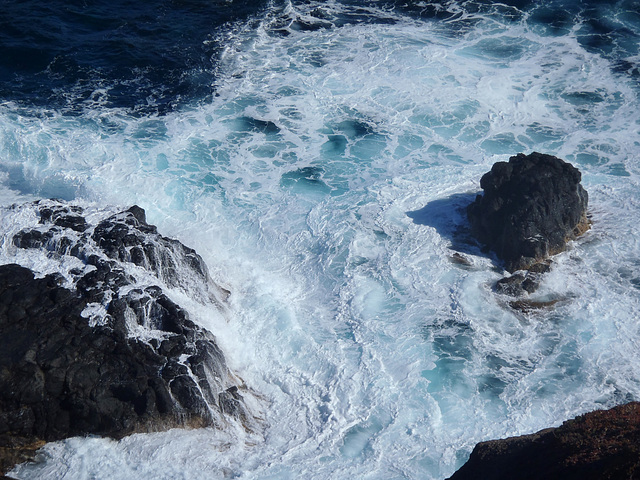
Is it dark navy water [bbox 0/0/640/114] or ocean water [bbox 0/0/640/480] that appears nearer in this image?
ocean water [bbox 0/0/640/480]

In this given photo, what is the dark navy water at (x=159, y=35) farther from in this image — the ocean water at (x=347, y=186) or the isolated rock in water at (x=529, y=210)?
the isolated rock in water at (x=529, y=210)

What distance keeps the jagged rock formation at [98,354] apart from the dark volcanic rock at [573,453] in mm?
6336

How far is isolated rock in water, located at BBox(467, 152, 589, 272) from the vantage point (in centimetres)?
2080

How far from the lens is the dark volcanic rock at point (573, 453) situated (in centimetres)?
1018

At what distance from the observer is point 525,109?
94.6 ft

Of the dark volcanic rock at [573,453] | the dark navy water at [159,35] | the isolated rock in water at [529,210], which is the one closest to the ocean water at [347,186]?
the dark navy water at [159,35]

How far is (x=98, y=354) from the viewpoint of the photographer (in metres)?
15.5

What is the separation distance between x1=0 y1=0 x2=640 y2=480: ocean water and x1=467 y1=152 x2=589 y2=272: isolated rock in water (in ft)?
2.14

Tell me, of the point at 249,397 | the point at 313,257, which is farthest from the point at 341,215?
the point at 249,397

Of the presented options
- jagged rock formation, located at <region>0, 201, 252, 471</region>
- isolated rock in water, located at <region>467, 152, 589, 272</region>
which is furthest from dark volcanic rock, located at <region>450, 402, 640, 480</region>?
isolated rock in water, located at <region>467, 152, 589, 272</region>

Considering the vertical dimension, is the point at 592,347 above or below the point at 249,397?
below

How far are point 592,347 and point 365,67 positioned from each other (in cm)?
1848

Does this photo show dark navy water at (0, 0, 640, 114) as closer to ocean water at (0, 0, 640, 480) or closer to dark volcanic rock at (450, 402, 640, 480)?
ocean water at (0, 0, 640, 480)

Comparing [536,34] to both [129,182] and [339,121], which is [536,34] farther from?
[129,182]
